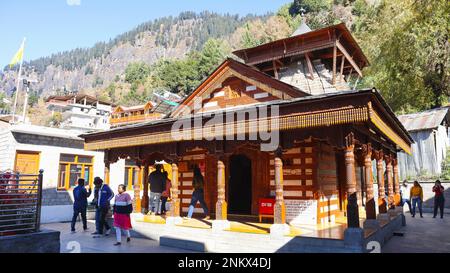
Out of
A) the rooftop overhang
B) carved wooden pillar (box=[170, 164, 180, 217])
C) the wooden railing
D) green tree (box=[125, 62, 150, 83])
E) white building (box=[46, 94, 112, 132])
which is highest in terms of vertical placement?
green tree (box=[125, 62, 150, 83])

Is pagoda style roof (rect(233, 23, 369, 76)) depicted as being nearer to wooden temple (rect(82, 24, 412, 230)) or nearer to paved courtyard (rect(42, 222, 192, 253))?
wooden temple (rect(82, 24, 412, 230))

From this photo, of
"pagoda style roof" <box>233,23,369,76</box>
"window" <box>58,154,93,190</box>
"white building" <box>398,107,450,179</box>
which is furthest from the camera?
"white building" <box>398,107,450,179</box>

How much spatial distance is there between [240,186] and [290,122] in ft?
15.4

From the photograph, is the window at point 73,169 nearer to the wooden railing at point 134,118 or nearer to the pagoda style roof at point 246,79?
the pagoda style roof at point 246,79

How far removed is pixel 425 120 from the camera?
2403cm

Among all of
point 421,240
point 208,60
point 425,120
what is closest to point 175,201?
point 421,240

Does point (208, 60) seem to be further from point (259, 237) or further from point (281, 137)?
point (259, 237)

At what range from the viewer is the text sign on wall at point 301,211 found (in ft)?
34.3

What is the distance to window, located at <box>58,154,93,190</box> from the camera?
54.6 ft

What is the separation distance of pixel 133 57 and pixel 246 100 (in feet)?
658

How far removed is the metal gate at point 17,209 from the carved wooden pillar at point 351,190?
6703 mm

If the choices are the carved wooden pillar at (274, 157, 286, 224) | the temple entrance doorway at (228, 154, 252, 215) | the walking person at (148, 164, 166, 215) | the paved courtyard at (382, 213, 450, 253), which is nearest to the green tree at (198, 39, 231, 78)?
the walking person at (148, 164, 166, 215)

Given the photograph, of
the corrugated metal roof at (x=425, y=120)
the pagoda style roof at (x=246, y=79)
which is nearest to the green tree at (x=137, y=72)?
the corrugated metal roof at (x=425, y=120)

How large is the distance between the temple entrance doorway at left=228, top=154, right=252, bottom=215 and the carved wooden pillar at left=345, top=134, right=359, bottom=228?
4.78m
